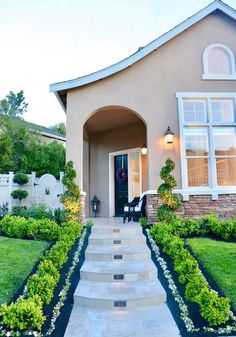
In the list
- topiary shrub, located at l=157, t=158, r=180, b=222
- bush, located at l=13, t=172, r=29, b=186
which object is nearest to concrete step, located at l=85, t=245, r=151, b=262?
topiary shrub, located at l=157, t=158, r=180, b=222

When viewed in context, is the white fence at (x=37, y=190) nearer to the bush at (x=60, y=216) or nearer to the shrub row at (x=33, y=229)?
the bush at (x=60, y=216)

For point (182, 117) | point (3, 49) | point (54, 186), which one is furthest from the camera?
point (3, 49)

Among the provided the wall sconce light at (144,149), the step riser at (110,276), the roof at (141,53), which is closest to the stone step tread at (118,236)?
the step riser at (110,276)

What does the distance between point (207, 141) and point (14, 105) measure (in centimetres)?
1443

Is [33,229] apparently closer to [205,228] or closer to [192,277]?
[192,277]

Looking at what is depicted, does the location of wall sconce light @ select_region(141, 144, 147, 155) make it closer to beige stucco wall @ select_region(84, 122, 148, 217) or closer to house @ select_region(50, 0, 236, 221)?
beige stucco wall @ select_region(84, 122, 148, 217)

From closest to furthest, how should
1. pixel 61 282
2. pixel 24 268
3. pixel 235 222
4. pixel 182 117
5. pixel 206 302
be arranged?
pixel 206 302, pixel 61 282, pixel 24 268, pixel 235 222, pixel 182 117

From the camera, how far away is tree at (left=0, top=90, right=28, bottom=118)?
53.3 feet

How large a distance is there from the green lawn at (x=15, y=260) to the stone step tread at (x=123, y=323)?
1.22 m

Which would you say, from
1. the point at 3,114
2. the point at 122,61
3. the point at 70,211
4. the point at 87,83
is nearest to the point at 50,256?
the point at 70,211

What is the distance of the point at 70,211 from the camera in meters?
7.54

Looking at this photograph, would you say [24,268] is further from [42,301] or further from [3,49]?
[3,49]

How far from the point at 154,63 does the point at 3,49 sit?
404 inches

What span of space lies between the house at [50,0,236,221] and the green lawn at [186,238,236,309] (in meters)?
1.90
